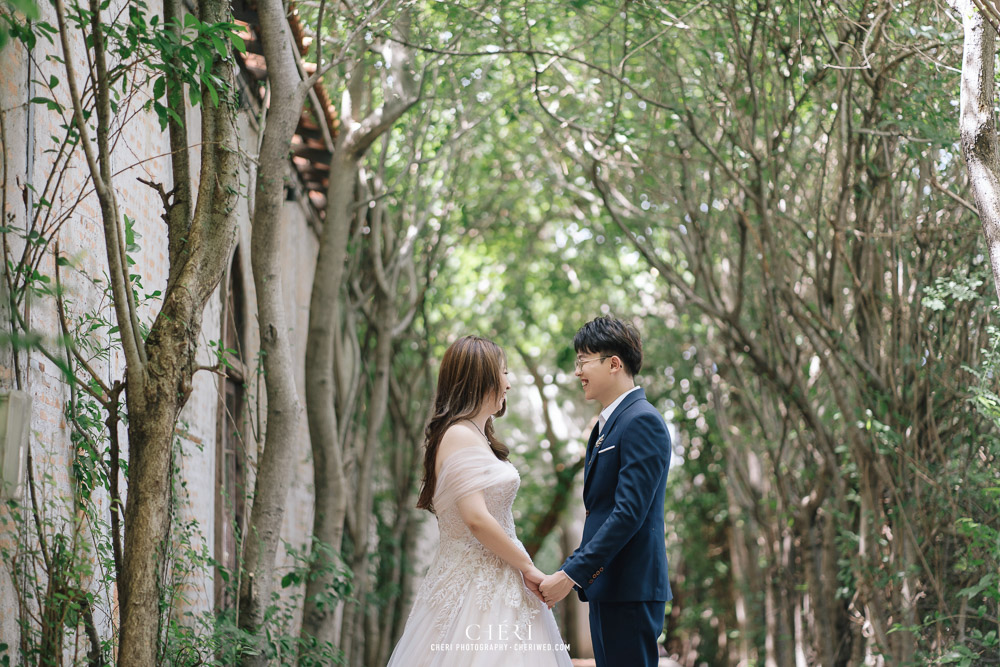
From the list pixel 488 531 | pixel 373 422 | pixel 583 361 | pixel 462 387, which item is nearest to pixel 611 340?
pixel 583 361

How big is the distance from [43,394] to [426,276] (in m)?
7.52

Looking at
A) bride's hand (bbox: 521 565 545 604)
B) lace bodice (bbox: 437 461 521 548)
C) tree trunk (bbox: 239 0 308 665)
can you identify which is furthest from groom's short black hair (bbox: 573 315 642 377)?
tree trunk (bbox: 239 0 308 665)

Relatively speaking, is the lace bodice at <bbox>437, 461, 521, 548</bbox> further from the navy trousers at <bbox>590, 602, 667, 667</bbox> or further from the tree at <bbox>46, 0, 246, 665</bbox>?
the tree at <bbox>46, 0, 246, 665</bbox>

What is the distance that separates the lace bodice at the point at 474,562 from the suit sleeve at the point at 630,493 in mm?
229

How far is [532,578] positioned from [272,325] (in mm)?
2156

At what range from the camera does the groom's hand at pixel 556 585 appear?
3.59m

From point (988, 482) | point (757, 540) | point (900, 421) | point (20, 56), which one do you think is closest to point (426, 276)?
point (757, 540)

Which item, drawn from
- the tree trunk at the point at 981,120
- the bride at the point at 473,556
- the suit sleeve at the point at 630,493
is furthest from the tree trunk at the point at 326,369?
the tree trunk at the point at 981,120

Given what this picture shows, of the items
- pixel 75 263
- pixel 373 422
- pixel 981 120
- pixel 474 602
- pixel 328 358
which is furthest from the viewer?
pixel 373 422

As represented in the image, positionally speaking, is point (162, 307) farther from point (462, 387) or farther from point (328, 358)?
point (328, 358)

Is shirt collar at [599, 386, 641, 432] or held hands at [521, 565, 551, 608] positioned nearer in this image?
held hands at [521, 565, 551, 608]

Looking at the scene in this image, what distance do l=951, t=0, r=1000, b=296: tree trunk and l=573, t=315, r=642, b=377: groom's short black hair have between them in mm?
1485

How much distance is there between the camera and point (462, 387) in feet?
12.5

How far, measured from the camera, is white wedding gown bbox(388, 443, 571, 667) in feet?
11.5
